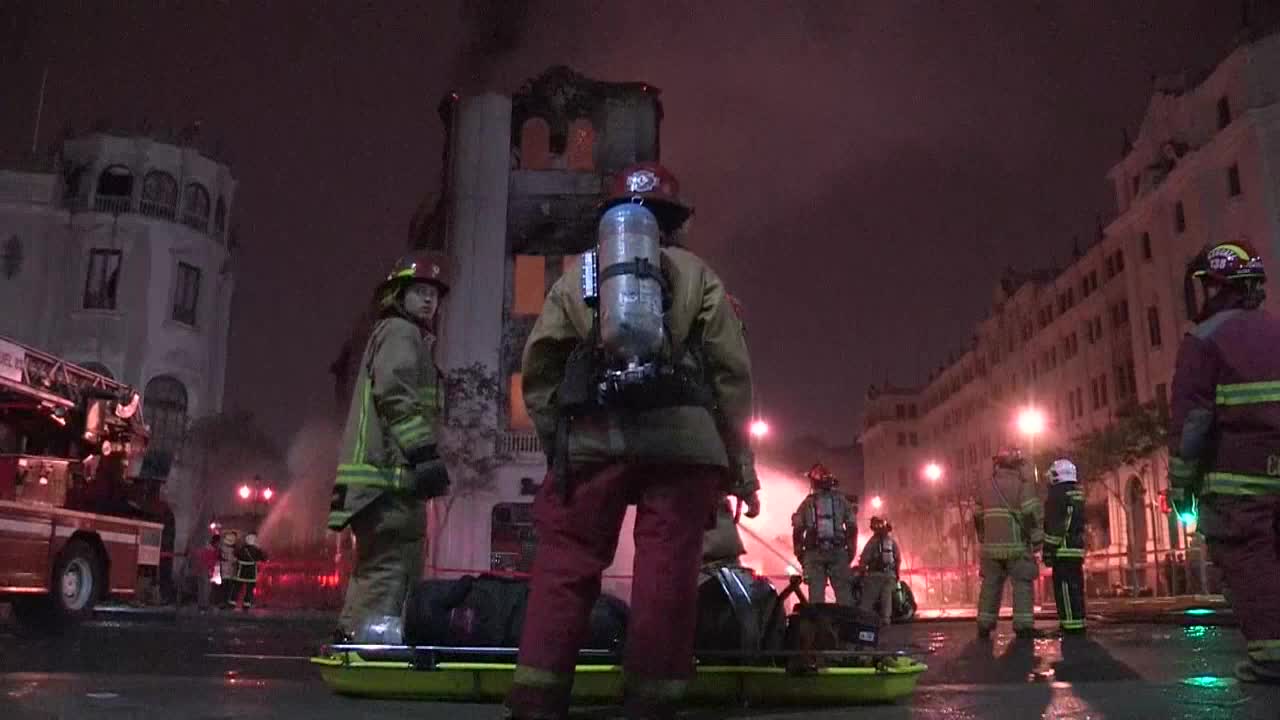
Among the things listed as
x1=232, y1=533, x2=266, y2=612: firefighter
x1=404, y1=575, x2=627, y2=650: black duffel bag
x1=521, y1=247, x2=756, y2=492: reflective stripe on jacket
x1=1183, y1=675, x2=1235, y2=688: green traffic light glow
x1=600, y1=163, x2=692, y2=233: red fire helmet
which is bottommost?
x1=1183, y1=675, x2=1235, y2=688: green traffic light glow

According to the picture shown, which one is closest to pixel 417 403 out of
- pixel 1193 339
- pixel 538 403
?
pixel 538 403

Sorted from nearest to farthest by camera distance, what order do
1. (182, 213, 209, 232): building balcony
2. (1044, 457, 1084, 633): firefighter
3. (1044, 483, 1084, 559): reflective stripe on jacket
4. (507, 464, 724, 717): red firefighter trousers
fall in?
1. (507, 464, 724, 717): red firefighter trousers
2. (1044, 457, 1084, 633): firefighter
3. (1044, 483, 1084, 559): reflective stripe on jacket
4. (182, 213, 209, 232): building balcony

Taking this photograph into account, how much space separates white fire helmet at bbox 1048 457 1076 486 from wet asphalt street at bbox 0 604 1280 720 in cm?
A: 201

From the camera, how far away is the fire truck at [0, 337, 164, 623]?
1193cm

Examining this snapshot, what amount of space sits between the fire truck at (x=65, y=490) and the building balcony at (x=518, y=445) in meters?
17.0

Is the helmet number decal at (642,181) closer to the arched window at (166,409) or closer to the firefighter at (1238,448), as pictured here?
the firefighter at (1238,448)

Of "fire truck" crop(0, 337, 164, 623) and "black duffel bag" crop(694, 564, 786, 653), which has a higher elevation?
"fire truck" crop(0, 337, 164, 623)

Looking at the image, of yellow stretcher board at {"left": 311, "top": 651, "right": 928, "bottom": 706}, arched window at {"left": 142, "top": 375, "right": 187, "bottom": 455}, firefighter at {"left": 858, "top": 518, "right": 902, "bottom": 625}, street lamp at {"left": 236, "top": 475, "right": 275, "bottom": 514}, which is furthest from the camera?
arched window at {"left": 142, "top": 375, "right": 187, "bottom": 455}

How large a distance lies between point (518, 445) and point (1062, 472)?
2348 centimetres

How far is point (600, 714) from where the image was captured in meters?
3.79

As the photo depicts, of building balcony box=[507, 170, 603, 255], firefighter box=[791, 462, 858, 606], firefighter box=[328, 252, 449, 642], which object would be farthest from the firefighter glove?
building balcony box=[507, 170, 603, 255]

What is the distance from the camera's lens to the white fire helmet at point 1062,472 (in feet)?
33.6

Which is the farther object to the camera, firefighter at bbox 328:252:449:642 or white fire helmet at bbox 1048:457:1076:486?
white fire helmet at bbox 1048:457:1076:486

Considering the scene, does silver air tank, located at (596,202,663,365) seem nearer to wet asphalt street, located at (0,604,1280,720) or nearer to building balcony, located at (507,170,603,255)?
wet asphalt street, located at (0,604,1280,720)
